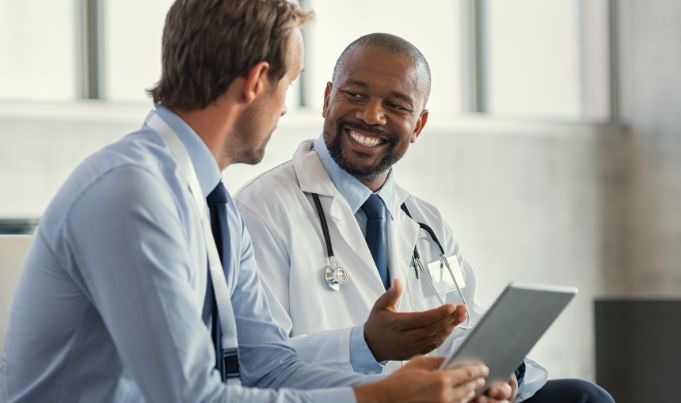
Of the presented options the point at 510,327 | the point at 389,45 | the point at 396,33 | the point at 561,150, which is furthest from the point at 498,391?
the point at 561,150

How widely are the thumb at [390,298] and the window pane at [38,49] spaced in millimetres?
3025

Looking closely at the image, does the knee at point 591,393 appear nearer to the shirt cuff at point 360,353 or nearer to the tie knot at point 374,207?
the shirt cuff at point 360,353

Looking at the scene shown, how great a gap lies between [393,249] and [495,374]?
79cm

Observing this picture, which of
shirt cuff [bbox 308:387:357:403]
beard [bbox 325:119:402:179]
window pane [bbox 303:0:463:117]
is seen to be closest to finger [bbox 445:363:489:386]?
shirt cuff [bbox 308:387:357:403]

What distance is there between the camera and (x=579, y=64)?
6.43 metres

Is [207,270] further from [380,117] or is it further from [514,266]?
[514,266]

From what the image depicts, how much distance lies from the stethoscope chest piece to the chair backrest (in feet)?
2.33

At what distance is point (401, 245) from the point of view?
2.60 m

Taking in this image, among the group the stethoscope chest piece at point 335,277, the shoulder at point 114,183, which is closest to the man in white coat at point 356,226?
the stethoscope chest piece at point 335,277

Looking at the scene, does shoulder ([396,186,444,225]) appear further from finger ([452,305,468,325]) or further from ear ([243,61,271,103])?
ear ([243,61,271,103])

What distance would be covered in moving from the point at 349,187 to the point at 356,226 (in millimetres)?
114

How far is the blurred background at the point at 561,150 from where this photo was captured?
5.77 metres

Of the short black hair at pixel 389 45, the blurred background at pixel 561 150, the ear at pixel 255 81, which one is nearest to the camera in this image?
the ear at pixel 255 81

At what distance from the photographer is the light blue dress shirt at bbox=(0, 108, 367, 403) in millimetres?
1457
